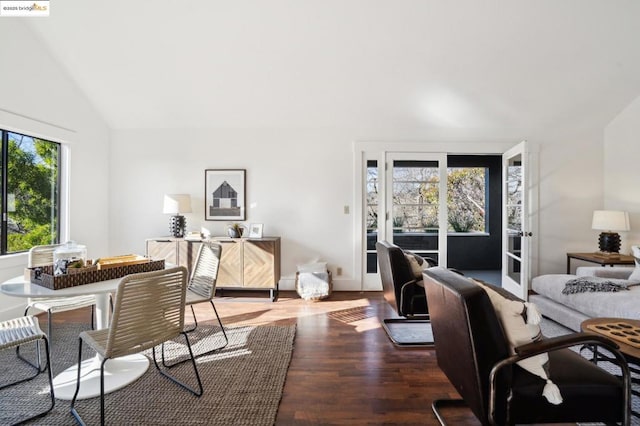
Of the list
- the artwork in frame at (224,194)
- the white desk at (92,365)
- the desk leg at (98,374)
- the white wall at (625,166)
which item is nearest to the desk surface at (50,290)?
the white desk at (92,365)

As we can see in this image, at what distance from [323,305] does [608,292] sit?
2.84 meters

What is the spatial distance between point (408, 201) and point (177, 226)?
10.8ft

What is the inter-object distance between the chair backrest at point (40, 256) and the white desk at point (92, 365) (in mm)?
511

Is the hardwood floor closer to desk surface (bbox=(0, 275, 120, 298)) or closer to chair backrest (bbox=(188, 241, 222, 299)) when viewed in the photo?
chair backrest (bbox=(188, 241, 222, 299))

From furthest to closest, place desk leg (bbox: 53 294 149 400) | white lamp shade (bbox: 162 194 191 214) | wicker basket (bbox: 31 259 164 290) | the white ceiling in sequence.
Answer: white lamp shade (bbox: 162 194 191 214) → the white ceiling → desk leg (bbox: 53 294 149 400) → wicker basket (bbox: 31 259 164 290)

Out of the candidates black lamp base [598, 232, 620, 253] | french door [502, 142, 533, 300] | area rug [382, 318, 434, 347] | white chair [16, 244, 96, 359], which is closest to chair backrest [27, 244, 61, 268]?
white chair [16, 244, 96, 359]

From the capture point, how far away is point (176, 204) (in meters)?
4.33

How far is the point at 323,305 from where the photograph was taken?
13.2 ft

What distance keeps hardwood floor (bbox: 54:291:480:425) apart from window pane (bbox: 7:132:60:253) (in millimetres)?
1008

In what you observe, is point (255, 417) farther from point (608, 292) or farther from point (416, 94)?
point (416, 94)

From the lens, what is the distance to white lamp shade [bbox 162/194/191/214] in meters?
4.32

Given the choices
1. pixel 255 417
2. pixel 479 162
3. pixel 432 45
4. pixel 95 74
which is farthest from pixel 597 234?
pixel 95 74

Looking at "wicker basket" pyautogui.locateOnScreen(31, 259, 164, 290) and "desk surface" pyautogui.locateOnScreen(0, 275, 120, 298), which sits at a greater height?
"wicker basket" pyautogui.locateOnScreen(31, 259, 164, 290)

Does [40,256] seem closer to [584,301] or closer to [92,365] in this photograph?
[92,365]
